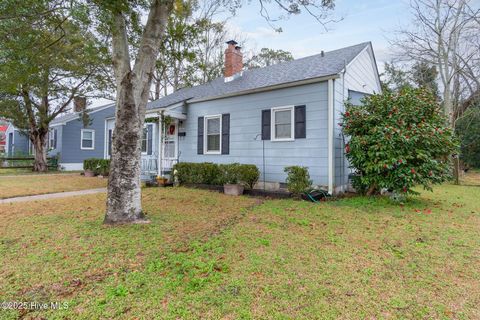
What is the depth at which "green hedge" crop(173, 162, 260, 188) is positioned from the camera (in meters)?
8.33

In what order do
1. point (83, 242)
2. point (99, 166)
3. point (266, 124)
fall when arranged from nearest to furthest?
1. point (83, 242)
2. point (266, 124)
3. point (99, 166)

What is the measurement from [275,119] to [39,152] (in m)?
16.1

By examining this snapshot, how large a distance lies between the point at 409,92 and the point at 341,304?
6.56m

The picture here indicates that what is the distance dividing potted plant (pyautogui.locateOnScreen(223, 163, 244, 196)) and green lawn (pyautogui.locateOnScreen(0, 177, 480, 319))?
2771mm

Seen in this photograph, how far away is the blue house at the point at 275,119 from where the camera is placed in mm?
7727

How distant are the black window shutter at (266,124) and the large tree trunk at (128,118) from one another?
4535 millimetres

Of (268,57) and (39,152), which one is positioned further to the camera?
(268,57)

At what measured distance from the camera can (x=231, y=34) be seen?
22.2 meters

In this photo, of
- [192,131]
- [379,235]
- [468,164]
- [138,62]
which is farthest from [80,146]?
[468,164]

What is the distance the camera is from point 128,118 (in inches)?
184

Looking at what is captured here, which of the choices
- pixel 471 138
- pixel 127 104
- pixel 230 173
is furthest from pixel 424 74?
pixel 127 104

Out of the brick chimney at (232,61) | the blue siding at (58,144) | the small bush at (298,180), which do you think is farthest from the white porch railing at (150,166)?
the blue siding at (58,144)

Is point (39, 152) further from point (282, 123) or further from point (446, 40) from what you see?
point (446, 40)

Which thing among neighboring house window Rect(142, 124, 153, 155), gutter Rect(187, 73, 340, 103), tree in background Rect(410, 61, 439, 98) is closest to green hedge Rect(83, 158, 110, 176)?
neighboring house window Rect(142, 124, 153, 155)
